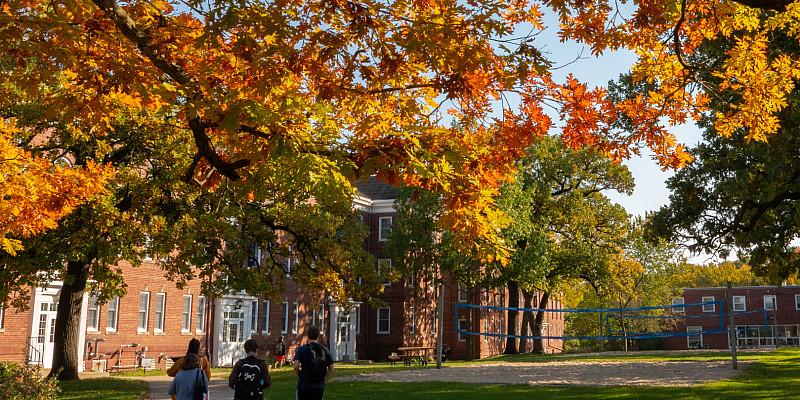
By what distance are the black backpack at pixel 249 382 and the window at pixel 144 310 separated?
88.9 ft

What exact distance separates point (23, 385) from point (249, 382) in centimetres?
574

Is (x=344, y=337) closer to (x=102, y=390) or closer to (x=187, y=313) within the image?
(x=187, y=313)

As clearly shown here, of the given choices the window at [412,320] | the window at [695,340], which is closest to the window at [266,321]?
the window at [412,320]

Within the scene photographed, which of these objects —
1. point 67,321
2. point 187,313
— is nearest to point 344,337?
point 187,313

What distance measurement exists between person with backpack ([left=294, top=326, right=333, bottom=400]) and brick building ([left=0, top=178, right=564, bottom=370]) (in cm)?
1315

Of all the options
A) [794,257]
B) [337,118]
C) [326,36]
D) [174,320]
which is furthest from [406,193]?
[326,36]

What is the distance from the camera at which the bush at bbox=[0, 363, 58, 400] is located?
1234 centimetres

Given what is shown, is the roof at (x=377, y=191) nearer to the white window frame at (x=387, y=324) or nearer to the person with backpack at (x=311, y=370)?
the white window frame at (x=387, y=324)

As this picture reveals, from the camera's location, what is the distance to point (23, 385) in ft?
42.2

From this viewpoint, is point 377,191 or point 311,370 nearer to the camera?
point 311,370

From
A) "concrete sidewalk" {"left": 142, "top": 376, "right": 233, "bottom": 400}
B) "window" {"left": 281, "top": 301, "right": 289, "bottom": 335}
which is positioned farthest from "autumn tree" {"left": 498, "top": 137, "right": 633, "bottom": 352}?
"concrete sidewalk" {"left": 142, "top": 376, "right": 233, "bottom": 400}

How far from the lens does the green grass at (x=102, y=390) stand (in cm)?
1758

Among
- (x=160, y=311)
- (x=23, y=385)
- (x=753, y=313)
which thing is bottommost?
(x=23, y=385)

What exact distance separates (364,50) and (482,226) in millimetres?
2622
